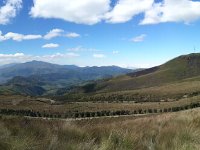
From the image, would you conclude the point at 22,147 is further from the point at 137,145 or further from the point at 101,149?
the point at 137,145

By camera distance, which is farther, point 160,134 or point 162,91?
point 162,91

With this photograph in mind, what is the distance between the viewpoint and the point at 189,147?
679cm

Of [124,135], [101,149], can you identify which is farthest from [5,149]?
[124,135]

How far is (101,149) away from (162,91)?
186129 mm

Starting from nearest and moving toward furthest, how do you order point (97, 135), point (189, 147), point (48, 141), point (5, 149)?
1. point (5, 149)
2. point (48, 141)
3. point (189, 147)
4. point (97, 135)

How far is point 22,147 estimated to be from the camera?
538cm

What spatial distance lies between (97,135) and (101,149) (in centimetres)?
137

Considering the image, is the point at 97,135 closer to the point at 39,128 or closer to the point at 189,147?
the point at 39,128

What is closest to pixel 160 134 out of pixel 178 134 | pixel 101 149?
pixel 178 134

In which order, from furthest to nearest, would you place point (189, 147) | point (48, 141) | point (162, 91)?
point (162, 91)
point (189, 147)
point (48, 141)

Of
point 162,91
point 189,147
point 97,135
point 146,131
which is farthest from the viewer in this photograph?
point 162,91

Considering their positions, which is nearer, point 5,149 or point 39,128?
point 5,149

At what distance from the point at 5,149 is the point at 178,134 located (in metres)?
3.94

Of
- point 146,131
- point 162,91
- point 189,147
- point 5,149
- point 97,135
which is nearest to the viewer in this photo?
point 5,149
